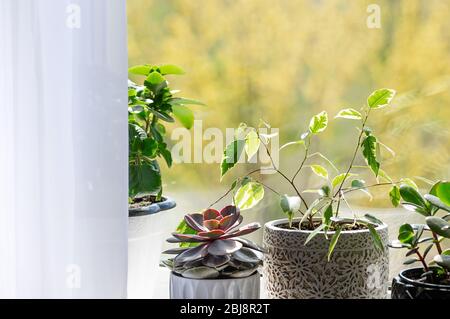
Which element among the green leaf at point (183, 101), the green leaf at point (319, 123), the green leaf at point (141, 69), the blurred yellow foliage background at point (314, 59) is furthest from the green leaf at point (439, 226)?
the green leaf at point (141, 69)

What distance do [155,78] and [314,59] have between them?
12.8 inches

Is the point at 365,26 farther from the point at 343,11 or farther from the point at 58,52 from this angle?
the point at 58,52

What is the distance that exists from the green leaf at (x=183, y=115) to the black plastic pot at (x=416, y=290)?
1.58 ft

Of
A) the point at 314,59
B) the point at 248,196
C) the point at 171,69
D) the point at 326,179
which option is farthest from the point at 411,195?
the point at 171,69

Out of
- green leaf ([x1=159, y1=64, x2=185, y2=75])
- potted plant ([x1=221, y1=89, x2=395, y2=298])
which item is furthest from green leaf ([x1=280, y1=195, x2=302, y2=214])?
green leaf ([x1=159, y1=64, x2=185, y2=75])

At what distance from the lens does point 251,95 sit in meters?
1.24

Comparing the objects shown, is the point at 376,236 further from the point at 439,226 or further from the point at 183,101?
the point at 183,101

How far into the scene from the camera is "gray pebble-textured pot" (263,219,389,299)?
922 millimetres

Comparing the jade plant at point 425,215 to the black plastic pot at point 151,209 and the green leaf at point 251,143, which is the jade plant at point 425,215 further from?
the black plastic pot at point 151,209

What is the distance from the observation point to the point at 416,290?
0.89 metres

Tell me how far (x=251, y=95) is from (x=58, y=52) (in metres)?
0.50

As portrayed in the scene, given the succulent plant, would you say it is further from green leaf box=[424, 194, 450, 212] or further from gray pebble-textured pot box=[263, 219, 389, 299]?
green leaf box=[424, 194, 450, 212]

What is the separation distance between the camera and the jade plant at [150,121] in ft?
3.59

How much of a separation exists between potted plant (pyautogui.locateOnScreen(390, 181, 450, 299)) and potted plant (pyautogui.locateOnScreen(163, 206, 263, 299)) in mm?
219
